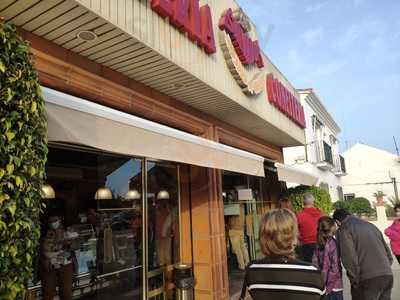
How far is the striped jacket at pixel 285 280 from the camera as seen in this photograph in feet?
7.70

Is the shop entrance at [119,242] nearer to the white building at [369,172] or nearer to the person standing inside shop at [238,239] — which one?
the person standing inside shop at [238,239]

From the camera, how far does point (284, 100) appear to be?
9203 mm

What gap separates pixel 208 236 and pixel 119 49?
3.72 m

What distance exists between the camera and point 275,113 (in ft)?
27.9

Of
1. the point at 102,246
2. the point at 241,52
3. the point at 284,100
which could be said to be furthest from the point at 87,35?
the point at 284,100

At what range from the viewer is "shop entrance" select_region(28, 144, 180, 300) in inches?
230

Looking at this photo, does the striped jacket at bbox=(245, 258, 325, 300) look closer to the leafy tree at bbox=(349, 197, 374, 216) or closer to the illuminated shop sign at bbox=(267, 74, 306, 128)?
the illuminated shop sign at bbox=(267, 74, 306, 128)

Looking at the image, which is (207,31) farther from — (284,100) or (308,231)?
(308,231)

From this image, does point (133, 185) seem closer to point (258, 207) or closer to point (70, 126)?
point (70, 126)

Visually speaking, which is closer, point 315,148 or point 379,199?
point 379,199

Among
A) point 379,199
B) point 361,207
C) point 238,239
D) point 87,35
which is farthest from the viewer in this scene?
point 361,207

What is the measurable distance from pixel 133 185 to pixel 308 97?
57.2ft

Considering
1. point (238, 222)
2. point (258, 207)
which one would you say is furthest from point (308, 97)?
point (238, 222)

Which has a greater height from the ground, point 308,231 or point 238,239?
point 308,231
